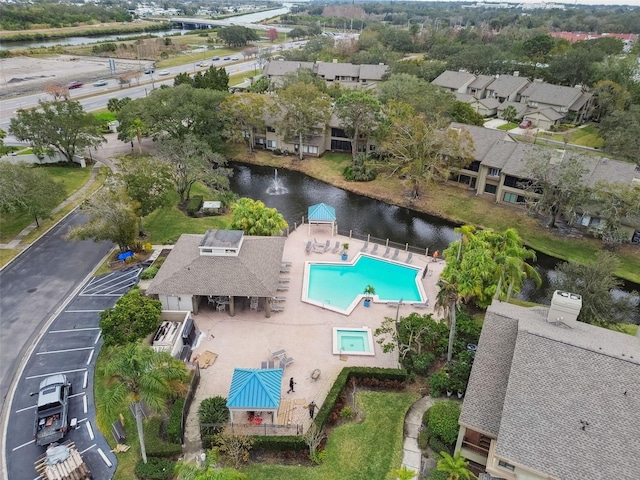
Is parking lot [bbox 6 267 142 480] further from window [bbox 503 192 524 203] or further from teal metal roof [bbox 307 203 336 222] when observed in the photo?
window [bbox 503 192 524 203]

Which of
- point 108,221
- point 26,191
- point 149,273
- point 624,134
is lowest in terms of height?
point 149,273

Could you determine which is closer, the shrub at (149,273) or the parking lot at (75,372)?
the parking lot at (75,372)

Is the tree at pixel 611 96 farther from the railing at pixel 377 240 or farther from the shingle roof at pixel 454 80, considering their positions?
the railing at pixel 377 240

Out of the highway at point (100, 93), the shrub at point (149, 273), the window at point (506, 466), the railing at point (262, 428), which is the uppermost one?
the highway at point (100, 93)

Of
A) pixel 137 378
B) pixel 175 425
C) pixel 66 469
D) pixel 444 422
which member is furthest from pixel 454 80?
pixel 66 469

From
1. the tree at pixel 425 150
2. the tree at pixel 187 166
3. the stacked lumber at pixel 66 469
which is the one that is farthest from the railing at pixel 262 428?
the tree at pixel 425 150

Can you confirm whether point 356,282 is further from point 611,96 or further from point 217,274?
point 611,96

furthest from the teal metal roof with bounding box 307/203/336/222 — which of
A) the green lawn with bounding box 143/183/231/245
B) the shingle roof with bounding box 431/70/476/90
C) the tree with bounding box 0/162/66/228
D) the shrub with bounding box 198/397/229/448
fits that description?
the shingle roof with bounding box 431/70/476/90
